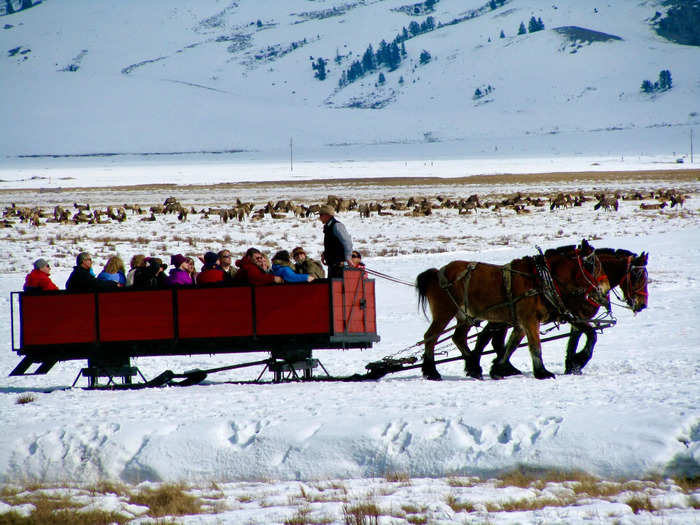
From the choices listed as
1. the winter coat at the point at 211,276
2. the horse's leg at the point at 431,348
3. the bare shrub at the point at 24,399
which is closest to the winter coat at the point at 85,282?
the winter coat at the point at 211,276

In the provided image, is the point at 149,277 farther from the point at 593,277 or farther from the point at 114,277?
the point at 593,277

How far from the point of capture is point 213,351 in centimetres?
1133

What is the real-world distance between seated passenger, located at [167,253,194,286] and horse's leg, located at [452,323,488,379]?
11.4 feet

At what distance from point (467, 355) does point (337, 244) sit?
2179 millimetres

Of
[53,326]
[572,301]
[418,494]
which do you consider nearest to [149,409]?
[53,326]

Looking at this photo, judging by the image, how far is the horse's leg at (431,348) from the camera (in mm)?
11539

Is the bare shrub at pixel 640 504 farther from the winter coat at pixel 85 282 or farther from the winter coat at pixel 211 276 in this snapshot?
the winter coat at pixel 85 282

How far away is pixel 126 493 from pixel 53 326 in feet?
15.1

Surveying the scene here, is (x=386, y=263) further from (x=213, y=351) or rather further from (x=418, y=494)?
(x=418, y=494)

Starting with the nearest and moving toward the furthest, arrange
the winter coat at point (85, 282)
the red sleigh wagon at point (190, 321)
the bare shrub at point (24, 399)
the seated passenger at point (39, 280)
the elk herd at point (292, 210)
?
the bare shrub at point (24, 399), the red sleigh wagon at point (190, 321), the winter coat at point (85, 282), the seated passenger at point (39, 280), the elk herd at point (292, 210)

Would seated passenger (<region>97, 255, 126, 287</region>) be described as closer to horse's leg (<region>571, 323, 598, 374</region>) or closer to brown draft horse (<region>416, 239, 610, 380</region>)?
brown draft horse (<region>416, 239, 610, 380</region>)

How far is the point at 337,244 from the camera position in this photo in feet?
37.6

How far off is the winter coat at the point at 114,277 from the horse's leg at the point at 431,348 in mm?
4093

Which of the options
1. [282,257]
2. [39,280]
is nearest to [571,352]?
[282,257]
